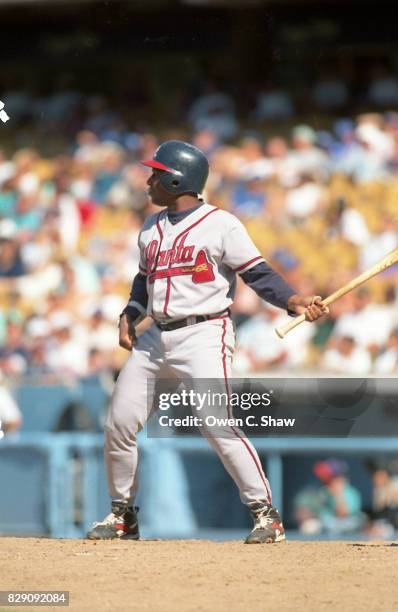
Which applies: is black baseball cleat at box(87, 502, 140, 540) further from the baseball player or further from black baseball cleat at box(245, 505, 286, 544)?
black baseball cleat at box(245, 505, 286, 544)

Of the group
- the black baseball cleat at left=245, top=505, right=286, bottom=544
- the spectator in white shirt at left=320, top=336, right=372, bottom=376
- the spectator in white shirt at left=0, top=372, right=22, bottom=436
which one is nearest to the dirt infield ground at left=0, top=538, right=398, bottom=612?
the black baseball cleat at left=245, top=505, right=286, bottom=544

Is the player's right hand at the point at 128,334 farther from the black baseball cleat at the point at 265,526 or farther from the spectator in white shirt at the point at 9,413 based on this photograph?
the spectator in white shirt at the point at 9,413

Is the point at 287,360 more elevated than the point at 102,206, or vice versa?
the point at 102,206

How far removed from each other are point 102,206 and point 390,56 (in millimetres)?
3867

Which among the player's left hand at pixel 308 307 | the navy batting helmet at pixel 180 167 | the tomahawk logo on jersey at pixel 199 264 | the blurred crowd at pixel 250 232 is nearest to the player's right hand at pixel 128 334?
the tomahawk logo on jersey at pixel 199 264

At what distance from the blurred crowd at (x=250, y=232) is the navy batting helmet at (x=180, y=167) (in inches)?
124

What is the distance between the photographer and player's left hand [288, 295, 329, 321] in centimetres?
534

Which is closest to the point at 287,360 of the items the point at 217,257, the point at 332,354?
the point at 332,354

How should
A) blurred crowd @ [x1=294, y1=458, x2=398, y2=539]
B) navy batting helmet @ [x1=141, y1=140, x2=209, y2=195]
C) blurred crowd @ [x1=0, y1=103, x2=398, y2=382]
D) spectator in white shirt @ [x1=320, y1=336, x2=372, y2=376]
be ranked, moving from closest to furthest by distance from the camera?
navy batting helmet @ [x1=141, y1=140, x2=209, y2=195], blurred crowd @ [x1=294, y1=458, x2=398, y2=539], spectator in white shirt @ [x1=320, y1=336, x2=372, y2=376], blurred crowd @ [x1=0, y1=103, x2=398, y2=382]

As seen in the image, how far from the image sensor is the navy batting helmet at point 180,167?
18.4 ft

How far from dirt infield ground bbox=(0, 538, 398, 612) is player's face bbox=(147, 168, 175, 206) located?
1.43 m

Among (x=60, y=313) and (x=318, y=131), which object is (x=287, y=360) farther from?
(x=318, y=131)

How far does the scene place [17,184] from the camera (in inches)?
514

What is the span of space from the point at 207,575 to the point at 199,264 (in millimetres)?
1316
